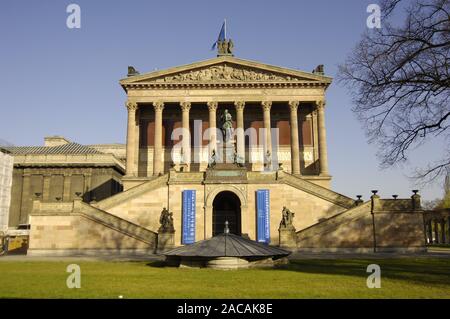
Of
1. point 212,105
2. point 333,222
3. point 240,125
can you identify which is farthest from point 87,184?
point 333,222

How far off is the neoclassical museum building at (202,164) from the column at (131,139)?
128 millimetres

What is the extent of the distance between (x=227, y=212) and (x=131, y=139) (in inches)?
751

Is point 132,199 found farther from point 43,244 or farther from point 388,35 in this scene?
point 388,35

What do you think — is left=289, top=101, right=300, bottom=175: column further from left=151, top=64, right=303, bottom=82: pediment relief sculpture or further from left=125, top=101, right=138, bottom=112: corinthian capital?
left=125, top=101, right=138, bottom=112: corinthian capital

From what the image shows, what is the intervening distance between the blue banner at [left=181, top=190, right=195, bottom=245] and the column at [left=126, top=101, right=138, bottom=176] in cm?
1650

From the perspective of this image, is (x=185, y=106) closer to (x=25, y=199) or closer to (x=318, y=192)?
(x=318, y=192)

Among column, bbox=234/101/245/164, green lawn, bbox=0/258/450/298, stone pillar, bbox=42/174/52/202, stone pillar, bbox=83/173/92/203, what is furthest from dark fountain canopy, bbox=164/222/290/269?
stone pillar, bbox=42/174/52/202

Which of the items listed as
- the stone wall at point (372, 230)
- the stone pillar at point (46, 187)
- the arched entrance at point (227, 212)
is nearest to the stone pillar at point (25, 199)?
the stone pillar at point (46, 187)

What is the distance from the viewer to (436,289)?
42.3 ft

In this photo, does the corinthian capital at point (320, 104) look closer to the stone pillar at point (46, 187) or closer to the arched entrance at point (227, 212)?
the arched entrance at point (227, 212)

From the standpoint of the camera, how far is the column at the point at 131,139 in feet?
174

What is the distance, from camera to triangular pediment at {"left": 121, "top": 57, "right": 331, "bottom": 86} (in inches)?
2153
